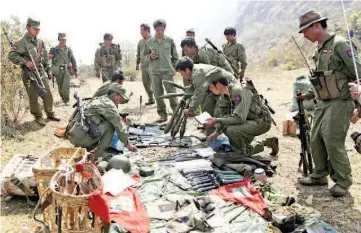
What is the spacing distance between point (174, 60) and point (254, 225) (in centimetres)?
578

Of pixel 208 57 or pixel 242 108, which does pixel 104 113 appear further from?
pixel 208 57

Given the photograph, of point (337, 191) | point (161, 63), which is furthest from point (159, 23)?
point (337, 191)

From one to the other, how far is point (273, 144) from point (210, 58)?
2.41 meters

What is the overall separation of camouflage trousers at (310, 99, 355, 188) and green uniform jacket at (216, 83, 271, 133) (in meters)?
1.05

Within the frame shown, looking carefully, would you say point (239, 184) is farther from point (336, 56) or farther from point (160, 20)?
point (160, 20)

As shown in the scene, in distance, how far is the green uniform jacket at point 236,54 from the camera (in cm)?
968

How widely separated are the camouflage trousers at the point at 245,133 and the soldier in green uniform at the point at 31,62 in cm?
409

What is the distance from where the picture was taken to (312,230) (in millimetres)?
4016

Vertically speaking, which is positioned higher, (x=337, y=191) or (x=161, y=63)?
(x=161, y=63)

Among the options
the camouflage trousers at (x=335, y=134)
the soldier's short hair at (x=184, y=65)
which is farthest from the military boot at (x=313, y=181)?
the soldier's short hair at (x=184, y=65)

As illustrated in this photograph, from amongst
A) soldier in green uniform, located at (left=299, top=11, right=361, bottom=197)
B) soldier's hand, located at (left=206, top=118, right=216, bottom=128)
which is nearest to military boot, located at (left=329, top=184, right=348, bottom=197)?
soldier in green uniform, located at (left=299, top=11, right=361, bottom=197)

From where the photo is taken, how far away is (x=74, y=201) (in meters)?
3.70

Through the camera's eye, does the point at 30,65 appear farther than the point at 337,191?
Yes

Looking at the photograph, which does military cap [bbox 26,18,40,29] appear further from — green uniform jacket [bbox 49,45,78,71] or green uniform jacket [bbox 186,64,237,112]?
green uniform jacket [bbox 186,64,237,112]
